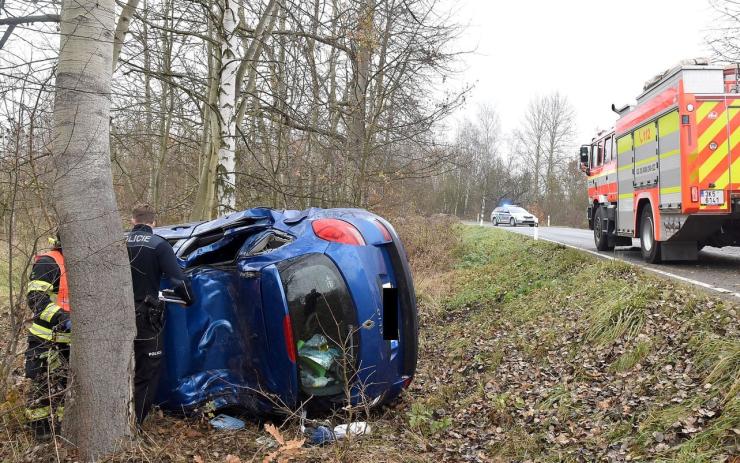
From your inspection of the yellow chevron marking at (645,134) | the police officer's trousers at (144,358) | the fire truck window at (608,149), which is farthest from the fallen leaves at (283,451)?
the fire truck window at (608,149)

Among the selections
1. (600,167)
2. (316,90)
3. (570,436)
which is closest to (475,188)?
(600,167)

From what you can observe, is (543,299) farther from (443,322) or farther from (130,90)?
(130,90)

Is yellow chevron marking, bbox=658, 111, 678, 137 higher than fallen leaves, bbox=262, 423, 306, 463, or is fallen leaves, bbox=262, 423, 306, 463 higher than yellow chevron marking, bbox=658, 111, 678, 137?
yellow chevron marking, bbox=658, 111, 678, 137

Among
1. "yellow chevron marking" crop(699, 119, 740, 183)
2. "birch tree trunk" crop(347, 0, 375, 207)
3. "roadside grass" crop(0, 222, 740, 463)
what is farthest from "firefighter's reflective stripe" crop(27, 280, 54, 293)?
"yellow chevron marking" crop(699, 119, 740, 183)

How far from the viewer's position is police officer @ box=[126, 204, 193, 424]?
3.85m

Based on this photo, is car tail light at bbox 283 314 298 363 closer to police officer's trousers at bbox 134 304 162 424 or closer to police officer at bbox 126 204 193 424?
police officer at bbox 126 204 193 424

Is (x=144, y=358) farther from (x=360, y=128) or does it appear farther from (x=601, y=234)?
(x=601, y=234)

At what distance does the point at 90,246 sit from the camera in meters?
3.28

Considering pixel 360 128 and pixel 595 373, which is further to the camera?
pixel 360 128

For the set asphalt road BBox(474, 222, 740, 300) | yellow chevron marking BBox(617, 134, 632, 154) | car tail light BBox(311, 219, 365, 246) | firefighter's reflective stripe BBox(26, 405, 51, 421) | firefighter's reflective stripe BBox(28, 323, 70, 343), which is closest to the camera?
firefighter's reflective stripe BBox(26, 405, 51, 421)

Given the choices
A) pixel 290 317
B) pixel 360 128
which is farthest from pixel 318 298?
pixel 360 128

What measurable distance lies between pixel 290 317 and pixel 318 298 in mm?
218

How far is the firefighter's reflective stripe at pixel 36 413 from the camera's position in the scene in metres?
3.51

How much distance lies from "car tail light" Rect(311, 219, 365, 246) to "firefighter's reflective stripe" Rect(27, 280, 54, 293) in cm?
172
